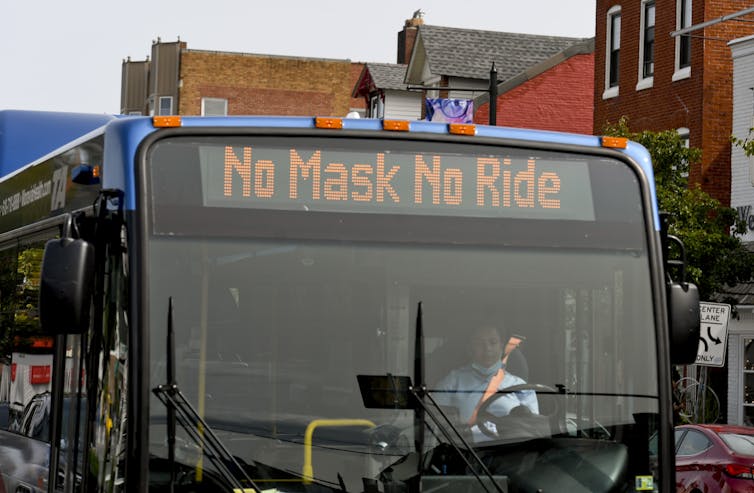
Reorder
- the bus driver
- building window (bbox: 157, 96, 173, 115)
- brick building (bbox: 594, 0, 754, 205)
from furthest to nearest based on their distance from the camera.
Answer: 1. building window (bbox: 157, 96, 173, 115)
2. brick building (bbox: 594, 0, 754, 205)
3. the bus driver

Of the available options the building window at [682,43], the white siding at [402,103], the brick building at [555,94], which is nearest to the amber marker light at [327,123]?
the building window at [682,43]

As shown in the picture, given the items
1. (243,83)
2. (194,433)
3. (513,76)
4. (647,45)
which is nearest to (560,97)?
(513,76)

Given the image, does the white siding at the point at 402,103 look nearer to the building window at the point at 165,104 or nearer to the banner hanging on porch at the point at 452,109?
the building window at the point at 165,104

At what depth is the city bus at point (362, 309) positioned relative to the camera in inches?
241

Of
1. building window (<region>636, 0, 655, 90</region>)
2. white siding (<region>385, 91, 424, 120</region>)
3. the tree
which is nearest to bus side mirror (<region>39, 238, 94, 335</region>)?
the tree

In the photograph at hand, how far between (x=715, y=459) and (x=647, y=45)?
19.5 metres

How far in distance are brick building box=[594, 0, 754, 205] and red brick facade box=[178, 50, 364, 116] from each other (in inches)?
1450

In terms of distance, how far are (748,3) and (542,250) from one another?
29254 millimetres

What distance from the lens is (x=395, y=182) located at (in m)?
6.66

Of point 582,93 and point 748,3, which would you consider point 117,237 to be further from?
point 582,93

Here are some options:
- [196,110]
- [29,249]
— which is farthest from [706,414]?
[196,110]

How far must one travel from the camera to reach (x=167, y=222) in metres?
6.34

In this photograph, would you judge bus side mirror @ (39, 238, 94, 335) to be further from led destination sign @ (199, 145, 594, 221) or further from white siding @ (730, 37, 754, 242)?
white siding @ (730, 37, 754, 242)

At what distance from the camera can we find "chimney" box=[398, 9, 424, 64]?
67.8m
